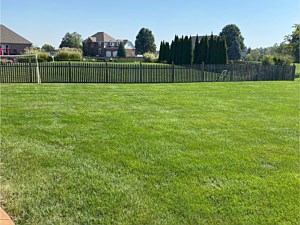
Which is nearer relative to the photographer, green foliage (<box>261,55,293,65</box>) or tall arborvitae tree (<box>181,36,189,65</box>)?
green foliage (<box>261,55,293,65</box>)

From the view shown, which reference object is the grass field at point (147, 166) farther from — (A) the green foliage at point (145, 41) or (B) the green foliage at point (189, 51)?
(A) the green foliage at point (145, 41)

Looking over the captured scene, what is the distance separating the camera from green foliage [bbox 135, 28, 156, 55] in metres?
77.8

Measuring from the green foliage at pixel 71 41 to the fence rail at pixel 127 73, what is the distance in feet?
214

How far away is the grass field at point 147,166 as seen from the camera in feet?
8.91

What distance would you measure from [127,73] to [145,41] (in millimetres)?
64423

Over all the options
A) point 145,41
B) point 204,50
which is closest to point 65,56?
point 204,50

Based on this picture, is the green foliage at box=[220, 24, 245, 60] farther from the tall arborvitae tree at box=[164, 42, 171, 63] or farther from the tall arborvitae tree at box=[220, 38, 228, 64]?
the tall arborvitae tree at box=[220, 38, 228, 64]

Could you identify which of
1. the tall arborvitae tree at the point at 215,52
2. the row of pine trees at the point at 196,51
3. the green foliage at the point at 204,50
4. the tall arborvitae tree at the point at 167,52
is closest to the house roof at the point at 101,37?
the row of pine trees at the point at 196,51

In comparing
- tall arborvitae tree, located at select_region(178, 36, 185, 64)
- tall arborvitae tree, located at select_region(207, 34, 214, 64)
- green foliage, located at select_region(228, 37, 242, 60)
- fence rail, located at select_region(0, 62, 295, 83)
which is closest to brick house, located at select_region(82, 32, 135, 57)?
green foliage, located at select_region(228, 37, 242, 60)

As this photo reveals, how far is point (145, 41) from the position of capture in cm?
7775

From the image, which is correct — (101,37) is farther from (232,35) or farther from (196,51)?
(196,51)

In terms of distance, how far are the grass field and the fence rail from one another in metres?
7.60

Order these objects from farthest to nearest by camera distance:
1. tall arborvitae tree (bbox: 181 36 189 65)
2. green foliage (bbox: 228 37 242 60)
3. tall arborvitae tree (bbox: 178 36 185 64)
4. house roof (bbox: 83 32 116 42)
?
house roof (bbox: 83 32 116 42) < green foliage (bbox: 228 37 242 60) < tall arborvitae tree (bbox: 178 36 185 64) < tall arborvitae tree (bbox: 181 36 189 65)

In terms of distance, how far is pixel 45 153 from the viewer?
162 inches
